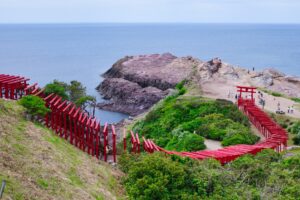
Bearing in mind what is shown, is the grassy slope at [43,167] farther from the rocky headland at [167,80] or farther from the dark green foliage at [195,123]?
the rocky headland at [167,80]

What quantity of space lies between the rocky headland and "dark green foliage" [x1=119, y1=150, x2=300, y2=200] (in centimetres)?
2944

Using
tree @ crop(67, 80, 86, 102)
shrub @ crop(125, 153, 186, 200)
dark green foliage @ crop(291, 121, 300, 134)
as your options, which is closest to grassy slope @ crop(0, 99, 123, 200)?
shrub @ crop(125, 153, 186, 200)

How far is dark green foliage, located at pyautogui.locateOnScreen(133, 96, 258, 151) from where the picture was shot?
34.1 meters

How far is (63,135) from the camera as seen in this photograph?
24750mm

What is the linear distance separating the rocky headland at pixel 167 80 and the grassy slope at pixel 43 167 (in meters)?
29.8

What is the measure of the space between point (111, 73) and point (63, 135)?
7514 cm

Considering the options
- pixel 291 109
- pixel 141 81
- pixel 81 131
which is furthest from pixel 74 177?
pixel 141 81

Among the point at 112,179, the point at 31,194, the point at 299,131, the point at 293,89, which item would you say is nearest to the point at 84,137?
the point at 112,179

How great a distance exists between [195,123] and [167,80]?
42.7m

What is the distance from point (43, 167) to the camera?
54.0 feet

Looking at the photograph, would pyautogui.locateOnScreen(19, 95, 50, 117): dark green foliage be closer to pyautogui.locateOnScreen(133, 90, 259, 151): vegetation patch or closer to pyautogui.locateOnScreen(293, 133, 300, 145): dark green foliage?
pyautogui.locateOnScreen(133, 90, 259, 151): vegetation patch

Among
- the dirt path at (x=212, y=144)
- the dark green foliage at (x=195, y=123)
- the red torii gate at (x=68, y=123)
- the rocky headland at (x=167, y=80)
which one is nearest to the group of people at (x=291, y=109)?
Answer: the dark green foliage at (x=195, y=123)

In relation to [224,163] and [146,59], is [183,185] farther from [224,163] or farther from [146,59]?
[146,59]

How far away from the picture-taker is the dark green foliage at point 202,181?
16.9 metres
